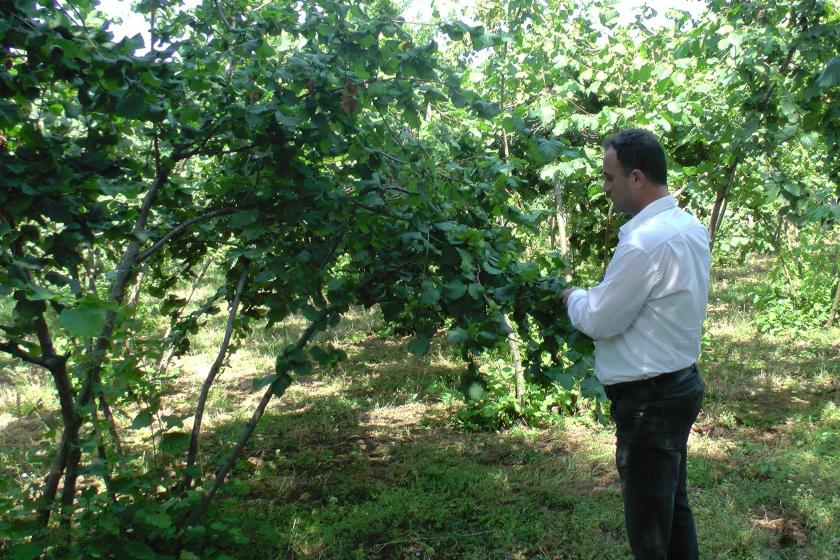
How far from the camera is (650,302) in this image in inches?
89.8

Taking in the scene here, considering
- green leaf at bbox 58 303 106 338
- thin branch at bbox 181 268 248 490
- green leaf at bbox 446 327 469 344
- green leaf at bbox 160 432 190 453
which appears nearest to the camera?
green leaf at bbox 58 303 106 338

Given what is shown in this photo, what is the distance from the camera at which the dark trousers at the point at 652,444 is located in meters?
2.32

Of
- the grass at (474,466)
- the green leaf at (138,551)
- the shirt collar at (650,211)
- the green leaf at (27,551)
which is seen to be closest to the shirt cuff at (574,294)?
the shirt collar at (650,211)

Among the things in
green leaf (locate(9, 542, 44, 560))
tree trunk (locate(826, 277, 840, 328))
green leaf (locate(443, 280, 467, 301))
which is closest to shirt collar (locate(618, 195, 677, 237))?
green leaf (locate(443, 280, 467, 301))

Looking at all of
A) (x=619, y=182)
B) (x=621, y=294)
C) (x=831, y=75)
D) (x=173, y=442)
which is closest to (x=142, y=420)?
(x=173, y=442)

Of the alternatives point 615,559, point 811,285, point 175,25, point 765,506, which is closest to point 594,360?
point 615,559

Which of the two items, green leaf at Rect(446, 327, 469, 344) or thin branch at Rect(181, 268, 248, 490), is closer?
green leaf at Rect(446, 327, 469, 344)

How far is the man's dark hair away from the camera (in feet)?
7.64

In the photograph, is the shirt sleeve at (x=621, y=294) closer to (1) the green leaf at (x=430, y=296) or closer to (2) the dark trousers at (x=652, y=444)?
(2) the dark trousers at (x=652, y=444)

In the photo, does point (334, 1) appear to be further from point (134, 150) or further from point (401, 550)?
point (401, 550)

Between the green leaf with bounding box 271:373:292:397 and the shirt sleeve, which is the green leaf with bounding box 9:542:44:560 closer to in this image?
the green leaf with bounding box 271:373:292:397

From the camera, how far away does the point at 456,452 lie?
16.4 ft

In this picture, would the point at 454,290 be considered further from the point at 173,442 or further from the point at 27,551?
the point at 27,551

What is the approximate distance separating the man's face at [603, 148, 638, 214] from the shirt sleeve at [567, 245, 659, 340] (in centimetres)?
21
